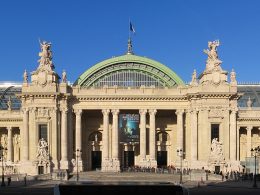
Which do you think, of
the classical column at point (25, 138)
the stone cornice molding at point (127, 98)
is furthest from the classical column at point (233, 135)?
the classical column at point (25, 138)

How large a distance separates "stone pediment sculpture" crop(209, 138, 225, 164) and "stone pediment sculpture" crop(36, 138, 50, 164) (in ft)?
93.4

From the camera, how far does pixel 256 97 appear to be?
107 meters

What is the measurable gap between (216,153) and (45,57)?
34.9 metres

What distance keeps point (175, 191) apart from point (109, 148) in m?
75.0

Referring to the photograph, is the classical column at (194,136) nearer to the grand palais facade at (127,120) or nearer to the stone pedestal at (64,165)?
the grand palais facade at (127,120)

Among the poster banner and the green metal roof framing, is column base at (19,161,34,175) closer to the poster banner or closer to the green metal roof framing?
the poster banner

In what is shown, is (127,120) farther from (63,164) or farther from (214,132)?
(214,132)

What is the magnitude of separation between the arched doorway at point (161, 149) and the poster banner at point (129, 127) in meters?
9.30

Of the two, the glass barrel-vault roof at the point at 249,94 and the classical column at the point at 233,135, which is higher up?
the glass barrel-vault roof at the point at 249,94

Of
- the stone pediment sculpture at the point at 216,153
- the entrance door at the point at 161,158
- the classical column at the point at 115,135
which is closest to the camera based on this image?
the stone pediment sculpture at the point at 216,153

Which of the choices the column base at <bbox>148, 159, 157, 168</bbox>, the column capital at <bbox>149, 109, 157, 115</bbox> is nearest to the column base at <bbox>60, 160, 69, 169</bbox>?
the column base at <bbox>148, 159, 157, 168</bbox>

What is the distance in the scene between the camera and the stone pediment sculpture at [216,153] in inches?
3351

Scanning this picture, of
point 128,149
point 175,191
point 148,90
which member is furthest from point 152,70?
point 175,191

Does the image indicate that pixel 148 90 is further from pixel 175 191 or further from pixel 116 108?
pixel 175 191
